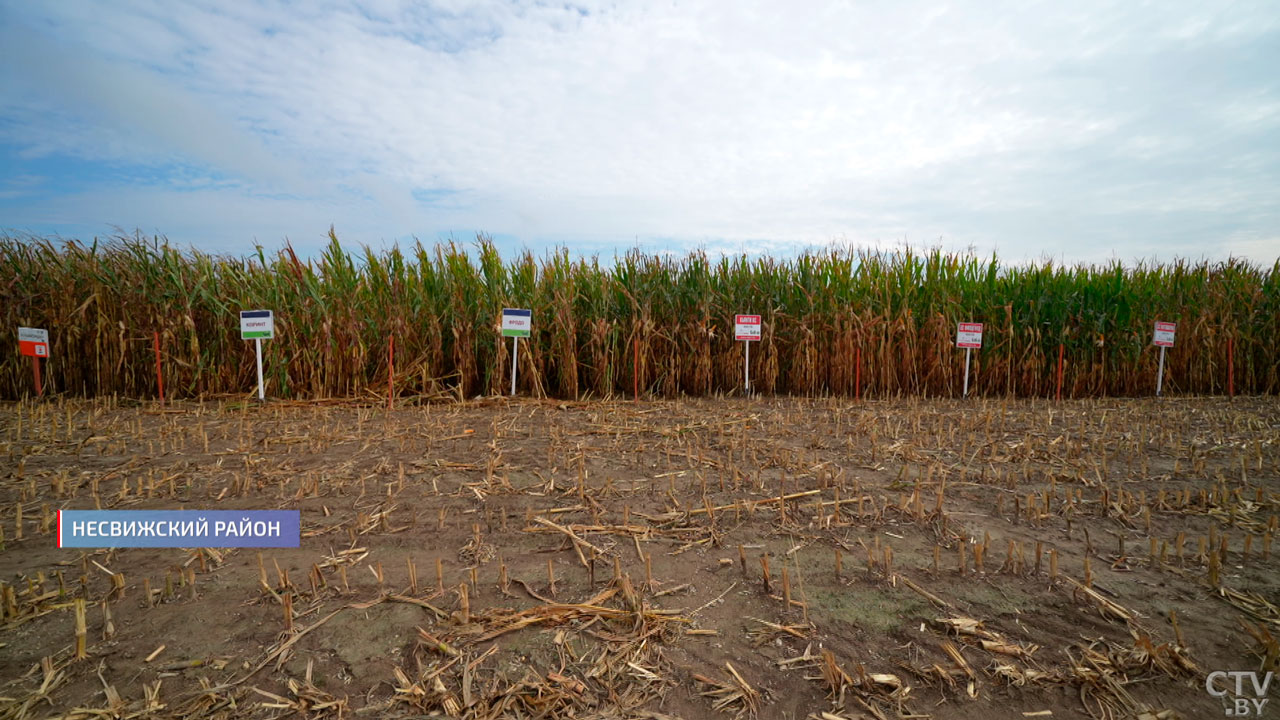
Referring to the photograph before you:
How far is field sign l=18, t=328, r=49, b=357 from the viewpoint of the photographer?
7.29m

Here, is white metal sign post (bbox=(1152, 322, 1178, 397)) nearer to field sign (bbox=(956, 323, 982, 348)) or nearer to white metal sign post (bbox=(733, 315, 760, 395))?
field sign (bbox=(956, 323, 982, 348))

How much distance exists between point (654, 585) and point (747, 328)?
20.2 feet

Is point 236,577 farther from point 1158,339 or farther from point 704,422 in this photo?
point 1158,339

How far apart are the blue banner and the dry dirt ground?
12 centimetres

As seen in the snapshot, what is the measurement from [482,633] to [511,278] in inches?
275

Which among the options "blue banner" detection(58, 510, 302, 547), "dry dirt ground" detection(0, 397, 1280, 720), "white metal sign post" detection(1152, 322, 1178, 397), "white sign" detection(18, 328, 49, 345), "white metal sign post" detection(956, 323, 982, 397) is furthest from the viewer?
"white metal sign post" detection(1152, 322, 1178, 397)

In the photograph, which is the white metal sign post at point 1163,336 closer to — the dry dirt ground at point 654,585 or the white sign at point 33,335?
the dry dirt ground at point 654,585

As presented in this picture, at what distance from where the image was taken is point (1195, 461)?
4.56 m

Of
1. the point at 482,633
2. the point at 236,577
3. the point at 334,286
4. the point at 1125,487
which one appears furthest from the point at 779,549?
the point at 334,286

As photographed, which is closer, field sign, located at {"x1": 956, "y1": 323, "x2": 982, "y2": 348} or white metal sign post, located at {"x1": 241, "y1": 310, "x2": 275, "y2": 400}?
white metal sign post, located at {"x1": 241, "y1": 310, "x2": 275, "y2": 400}

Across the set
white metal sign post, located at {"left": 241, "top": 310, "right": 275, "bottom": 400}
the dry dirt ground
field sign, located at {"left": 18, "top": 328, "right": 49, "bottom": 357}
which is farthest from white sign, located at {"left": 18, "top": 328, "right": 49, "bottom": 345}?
the dry dirt ground

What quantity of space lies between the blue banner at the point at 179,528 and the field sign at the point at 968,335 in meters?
Result: 8.49

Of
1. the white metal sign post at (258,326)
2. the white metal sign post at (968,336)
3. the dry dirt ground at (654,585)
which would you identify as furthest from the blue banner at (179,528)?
the white metal sign post at (968,336)

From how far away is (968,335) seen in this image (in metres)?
8.52
